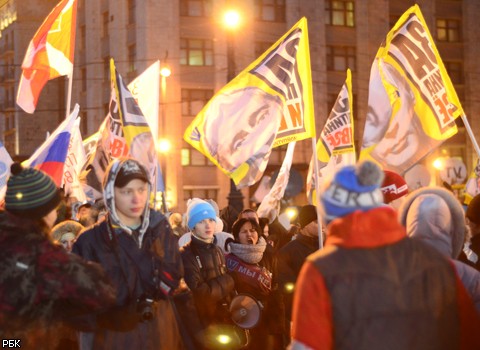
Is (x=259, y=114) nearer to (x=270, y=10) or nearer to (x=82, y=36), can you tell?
(x=270, y=10)

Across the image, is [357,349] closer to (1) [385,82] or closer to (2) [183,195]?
(1) [385,82]

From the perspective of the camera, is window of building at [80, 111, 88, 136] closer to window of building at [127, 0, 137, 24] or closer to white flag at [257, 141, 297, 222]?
window of building at [127, 0, 137, 24]

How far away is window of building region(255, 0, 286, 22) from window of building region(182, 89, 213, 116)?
518 centimetres

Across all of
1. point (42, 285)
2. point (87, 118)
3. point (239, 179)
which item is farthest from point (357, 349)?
point (87, 118)

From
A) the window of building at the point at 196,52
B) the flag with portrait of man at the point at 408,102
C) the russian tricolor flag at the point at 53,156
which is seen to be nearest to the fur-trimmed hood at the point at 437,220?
the flag with portrait of man at the point at 408,102

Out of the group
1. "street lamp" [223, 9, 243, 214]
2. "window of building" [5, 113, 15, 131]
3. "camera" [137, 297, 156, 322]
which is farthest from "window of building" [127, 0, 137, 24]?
"camera" [137, 297, 156, 322]

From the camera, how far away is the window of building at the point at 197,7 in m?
42.8

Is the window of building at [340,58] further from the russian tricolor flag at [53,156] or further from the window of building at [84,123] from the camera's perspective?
the russian tricolor flag at [53,156]

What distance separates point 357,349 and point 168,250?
86.0 inches

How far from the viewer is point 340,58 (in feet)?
149

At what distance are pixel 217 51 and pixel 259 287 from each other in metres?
35.1

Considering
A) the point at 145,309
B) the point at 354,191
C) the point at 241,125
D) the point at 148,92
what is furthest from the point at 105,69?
the point at 354,191

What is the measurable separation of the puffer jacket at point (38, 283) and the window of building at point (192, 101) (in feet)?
123

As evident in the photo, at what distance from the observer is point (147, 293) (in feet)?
17.4
